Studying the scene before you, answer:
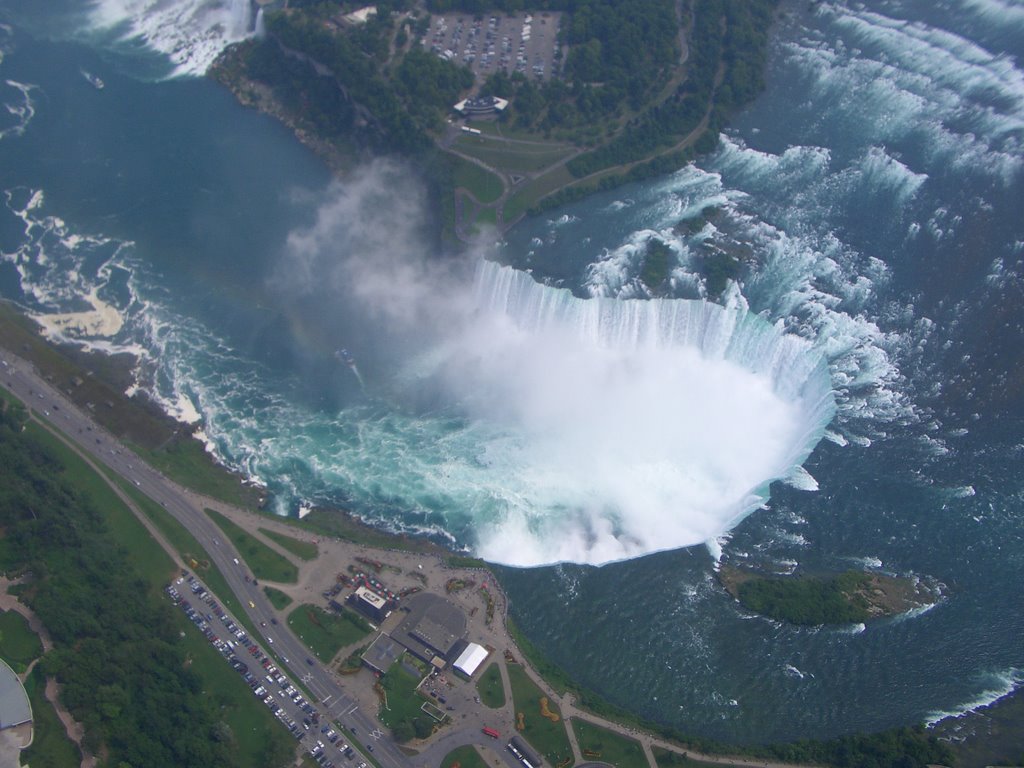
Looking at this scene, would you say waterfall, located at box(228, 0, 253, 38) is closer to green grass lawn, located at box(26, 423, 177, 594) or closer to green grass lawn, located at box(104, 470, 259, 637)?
green grass lawn, located at box(26, 423, 177, 594)

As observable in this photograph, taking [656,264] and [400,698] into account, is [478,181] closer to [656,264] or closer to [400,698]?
[656,264]

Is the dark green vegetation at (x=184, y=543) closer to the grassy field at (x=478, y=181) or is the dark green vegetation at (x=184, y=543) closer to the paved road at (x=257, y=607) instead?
the paved road at (x=257, y=607)

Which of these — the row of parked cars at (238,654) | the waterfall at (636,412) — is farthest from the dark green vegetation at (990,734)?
the row of parked cars at (238,654)

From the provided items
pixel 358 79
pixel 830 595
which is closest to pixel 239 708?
Answer: pixel 830 595

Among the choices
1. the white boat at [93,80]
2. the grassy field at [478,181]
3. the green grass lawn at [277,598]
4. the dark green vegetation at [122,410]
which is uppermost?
the grassy field at [478,181]

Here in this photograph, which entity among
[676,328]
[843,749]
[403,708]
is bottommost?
[403,708]

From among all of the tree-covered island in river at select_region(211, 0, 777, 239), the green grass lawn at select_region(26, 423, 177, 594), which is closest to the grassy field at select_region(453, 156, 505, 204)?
the tree-covered island in river at select_region(211, 0, 777, 239)
